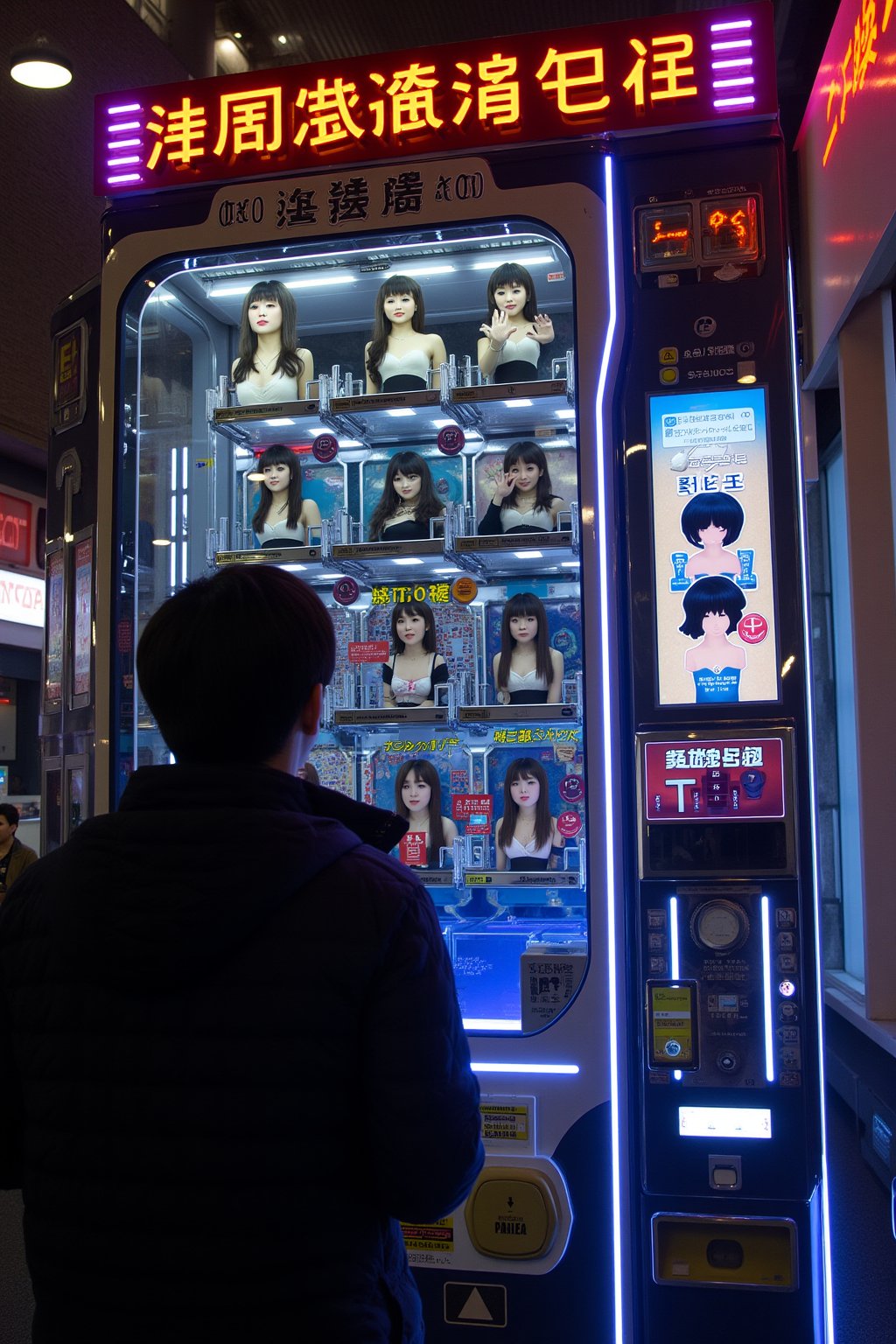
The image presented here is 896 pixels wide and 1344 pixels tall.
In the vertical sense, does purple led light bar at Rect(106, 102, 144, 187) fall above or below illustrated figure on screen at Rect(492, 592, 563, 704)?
above

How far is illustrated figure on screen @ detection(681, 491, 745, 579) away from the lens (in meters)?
2.06

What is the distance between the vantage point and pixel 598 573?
2094mm

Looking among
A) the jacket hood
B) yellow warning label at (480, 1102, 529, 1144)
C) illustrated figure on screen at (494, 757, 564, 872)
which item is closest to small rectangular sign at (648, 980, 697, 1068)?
yellow warning label at (480, 1102, 529, 1144)

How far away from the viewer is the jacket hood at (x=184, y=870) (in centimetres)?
102

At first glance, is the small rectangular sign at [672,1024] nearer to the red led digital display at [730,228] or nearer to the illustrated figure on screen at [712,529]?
the illustrated figure on screen at [712,529]

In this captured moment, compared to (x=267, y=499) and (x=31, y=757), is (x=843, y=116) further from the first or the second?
(x=31, y=757)

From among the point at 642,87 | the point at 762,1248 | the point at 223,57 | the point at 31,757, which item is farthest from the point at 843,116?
the point at 31,757

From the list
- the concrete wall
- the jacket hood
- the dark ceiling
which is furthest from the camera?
the concrete wall

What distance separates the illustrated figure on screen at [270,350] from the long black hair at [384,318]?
0.17 m

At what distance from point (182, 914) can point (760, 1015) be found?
1288mm

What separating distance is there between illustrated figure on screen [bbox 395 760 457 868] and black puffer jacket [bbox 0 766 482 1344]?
172cm

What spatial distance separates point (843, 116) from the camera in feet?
13.4

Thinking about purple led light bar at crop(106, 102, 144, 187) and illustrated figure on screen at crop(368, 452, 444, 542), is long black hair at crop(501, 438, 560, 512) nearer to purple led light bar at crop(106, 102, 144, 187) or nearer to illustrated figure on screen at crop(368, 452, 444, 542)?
illustrated figure on screen at crop(368, 452, 444, 542)

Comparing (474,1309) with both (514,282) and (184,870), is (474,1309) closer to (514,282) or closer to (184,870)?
(184,870)
